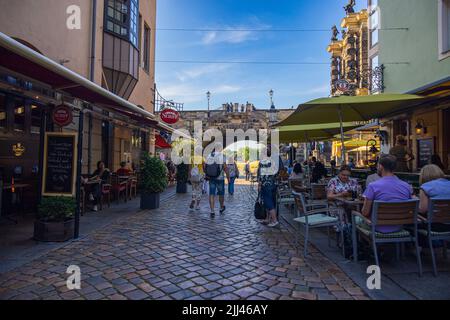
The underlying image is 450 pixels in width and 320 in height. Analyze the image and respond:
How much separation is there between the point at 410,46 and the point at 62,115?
11494mm

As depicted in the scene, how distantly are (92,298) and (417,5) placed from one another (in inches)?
503

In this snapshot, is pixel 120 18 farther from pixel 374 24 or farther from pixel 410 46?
pixel 374 24

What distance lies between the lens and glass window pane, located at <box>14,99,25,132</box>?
7.81 m

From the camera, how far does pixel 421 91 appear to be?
246 inches

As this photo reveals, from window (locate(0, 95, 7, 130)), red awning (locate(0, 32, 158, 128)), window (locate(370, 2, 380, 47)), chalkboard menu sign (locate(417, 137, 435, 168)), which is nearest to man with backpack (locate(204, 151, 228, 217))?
red awning (locate(0, 32, 158, 128))

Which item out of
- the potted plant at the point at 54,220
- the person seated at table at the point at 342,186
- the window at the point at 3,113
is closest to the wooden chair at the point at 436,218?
the person seated at table at the point at 342,186

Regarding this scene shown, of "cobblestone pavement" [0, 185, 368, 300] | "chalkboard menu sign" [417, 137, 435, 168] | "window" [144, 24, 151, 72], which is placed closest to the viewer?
"cobblestone pavement" [0, 185, 368, 300]

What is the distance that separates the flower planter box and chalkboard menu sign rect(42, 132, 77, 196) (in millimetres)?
556

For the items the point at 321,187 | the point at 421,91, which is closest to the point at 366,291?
the point at 321,187

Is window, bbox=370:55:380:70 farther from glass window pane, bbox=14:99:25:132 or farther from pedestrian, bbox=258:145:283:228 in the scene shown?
glass window pane, bbox=14:99:25:132

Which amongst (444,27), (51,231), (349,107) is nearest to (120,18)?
(51,231)

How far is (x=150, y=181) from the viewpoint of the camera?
8758mm

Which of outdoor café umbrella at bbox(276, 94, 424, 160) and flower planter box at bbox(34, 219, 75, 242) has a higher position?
outdoor café umbrella at bbox(276, 94, 424, 160)

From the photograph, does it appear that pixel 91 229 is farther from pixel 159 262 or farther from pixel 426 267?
pixel 426 267
